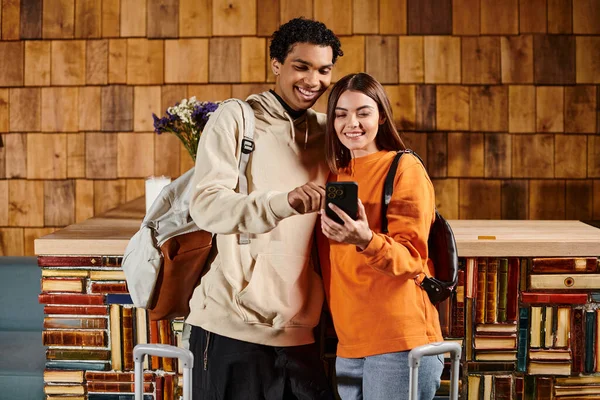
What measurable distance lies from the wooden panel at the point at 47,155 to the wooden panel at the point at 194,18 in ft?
3.72

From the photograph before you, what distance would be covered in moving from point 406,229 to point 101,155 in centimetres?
376

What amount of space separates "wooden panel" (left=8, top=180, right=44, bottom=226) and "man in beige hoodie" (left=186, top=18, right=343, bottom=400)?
360 cm

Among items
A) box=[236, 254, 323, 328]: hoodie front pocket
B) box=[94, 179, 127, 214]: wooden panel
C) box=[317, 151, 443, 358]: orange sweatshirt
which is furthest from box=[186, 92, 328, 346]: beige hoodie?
box=[94, 179, 127, 214]: wooden panel

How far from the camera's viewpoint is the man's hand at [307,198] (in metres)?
1.54

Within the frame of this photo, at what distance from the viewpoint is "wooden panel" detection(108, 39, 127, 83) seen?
16.1 feet

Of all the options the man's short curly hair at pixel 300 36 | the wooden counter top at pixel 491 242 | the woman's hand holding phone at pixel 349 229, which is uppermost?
the man's short curly hair at pixel 300 36

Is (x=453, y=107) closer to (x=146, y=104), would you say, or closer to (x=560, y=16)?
(x=560, y=16)

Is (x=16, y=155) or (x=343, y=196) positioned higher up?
(x=16, y=155)

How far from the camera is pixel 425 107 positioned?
192 inches

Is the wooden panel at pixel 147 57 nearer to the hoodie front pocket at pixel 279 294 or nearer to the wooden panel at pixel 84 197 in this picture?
the wooden panel at pixel 84 197

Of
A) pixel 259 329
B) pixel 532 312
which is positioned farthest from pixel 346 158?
pixel 532 312

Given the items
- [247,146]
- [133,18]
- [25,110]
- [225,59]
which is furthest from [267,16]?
[247,146]

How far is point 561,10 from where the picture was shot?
15.9ft

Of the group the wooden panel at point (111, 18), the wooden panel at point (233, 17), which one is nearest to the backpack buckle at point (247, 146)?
the wooden panel at point (233, 17)
